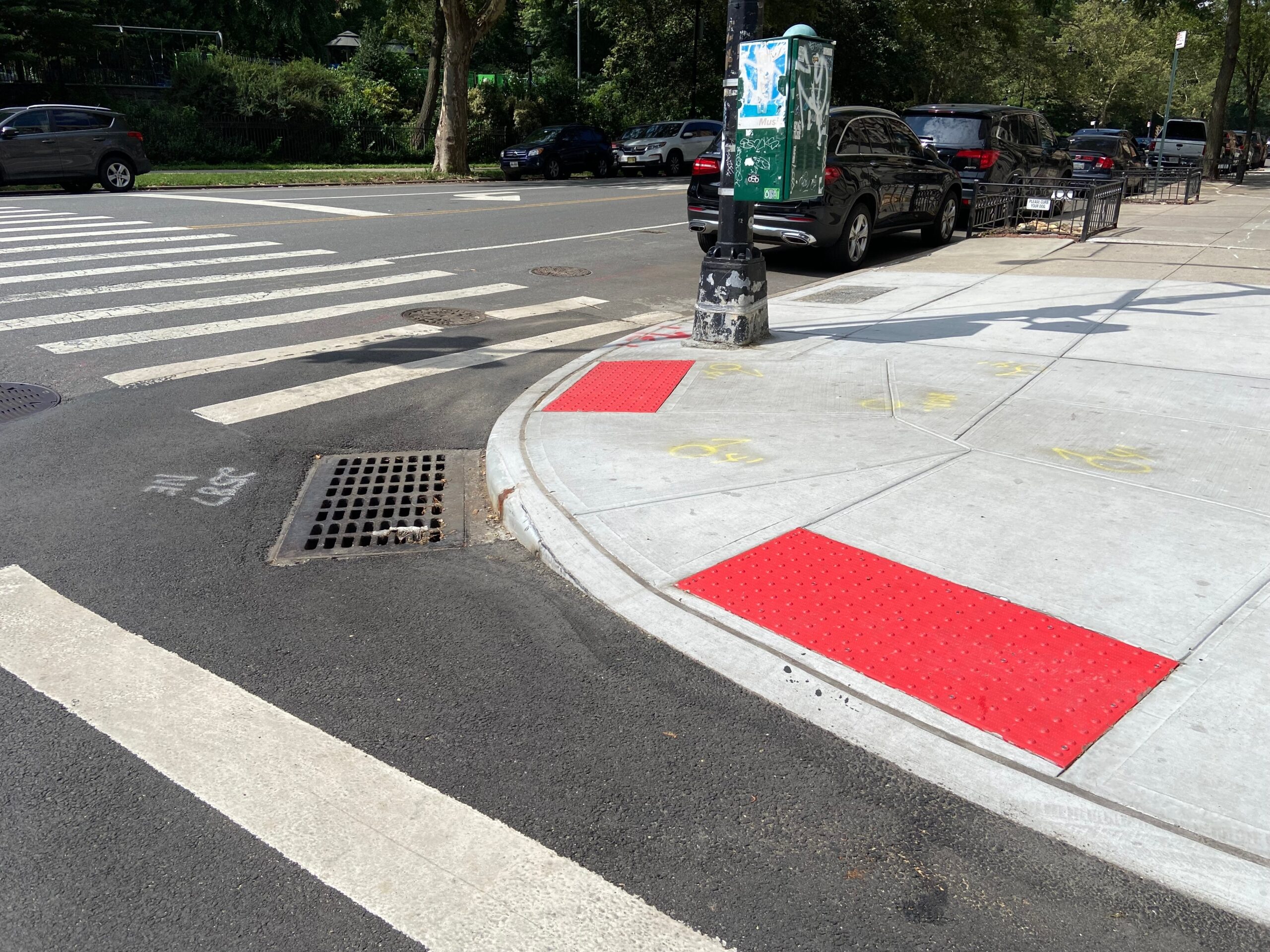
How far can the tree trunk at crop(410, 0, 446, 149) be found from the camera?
34.4m

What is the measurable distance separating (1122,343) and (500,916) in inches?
300

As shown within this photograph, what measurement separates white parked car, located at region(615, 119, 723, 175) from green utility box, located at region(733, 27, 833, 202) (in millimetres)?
25374

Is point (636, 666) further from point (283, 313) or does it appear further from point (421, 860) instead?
point (283, 313)

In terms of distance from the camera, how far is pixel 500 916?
8.73 feet

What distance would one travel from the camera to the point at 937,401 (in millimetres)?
6922

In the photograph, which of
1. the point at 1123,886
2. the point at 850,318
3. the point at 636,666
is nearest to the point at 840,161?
the point at 850,318

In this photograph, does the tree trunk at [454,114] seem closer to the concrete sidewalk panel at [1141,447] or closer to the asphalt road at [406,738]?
the asphalt road at [406,738]

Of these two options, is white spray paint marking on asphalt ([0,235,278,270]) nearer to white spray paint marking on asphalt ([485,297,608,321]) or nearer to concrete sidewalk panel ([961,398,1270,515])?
white spray paint marking on asphalt ([485,297,608,321])

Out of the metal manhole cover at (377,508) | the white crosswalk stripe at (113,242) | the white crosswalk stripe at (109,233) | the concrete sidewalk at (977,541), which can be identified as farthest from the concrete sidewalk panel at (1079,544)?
the white crosswalk stripe at (109,233)

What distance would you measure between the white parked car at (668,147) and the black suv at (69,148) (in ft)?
50.5

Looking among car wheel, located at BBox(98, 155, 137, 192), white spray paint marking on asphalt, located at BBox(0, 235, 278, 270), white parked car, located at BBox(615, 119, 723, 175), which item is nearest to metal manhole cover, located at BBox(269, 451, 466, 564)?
white spray paint marking on asphalt, located at BBox(0, 235, 278, 270)

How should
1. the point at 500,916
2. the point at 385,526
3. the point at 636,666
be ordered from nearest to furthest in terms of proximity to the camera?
the point at 500,916 < the point at 636,666 < the point at 385,526

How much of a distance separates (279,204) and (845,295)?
39.9 ft

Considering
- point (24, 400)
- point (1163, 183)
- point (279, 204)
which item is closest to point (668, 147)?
point (1163, 183)
